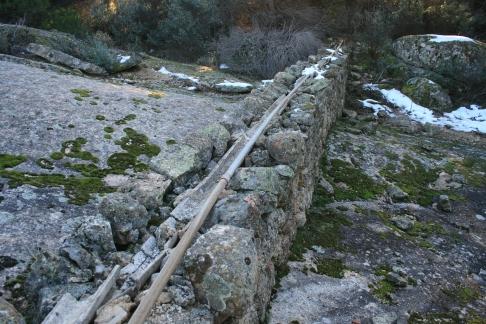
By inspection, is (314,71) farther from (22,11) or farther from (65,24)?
(22,11)

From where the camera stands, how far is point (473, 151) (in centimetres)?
1019

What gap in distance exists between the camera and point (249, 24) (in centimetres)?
1819

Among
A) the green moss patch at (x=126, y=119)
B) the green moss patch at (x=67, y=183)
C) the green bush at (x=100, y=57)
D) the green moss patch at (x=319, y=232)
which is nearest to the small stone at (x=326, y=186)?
the green moss patch at (x=319, y=232)

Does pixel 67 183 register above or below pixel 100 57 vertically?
below

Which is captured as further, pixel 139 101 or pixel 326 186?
pixel 139 101

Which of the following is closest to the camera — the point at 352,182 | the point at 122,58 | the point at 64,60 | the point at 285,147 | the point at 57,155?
the point at 285,147

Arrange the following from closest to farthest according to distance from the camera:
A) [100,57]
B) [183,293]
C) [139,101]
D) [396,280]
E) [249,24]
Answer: [183,293]
[396,280]
[139,101]
[100,57]
[249,24]

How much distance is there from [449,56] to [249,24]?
8.40 m

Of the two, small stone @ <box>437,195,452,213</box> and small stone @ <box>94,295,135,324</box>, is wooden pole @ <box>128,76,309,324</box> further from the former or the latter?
small stone @ <box>437,195,452,213</box>

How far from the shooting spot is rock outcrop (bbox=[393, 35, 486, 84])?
527 inches

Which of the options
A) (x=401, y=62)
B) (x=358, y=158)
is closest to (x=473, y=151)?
(x=358, y=158)

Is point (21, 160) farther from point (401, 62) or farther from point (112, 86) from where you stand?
point (401, 62)

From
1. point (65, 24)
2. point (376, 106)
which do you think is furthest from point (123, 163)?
point (65, 24)

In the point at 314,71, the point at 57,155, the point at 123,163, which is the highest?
the point at 314,71
